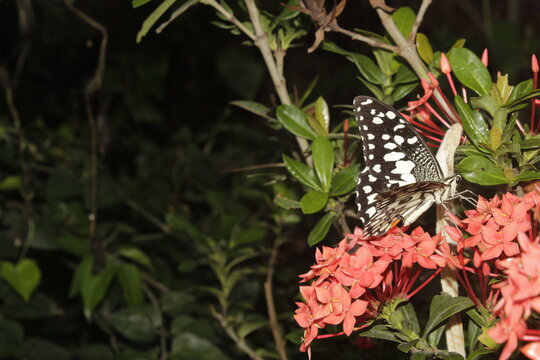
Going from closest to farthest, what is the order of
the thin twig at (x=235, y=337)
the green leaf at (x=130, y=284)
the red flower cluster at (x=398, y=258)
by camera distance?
the red flower cluster at (x=398, y=258)
the thin twig at (x=235, y=337)
the green leaf at (x=130, y=284)

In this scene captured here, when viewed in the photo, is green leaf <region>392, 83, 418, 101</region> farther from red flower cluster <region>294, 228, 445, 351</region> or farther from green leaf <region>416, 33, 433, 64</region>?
red flower cluster <region>294, 228, 445, 351</region>

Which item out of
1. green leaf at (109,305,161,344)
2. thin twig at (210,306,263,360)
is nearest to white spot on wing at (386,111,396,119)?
thin twig at (210,306,263,360)

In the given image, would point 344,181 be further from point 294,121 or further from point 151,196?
point 151,196


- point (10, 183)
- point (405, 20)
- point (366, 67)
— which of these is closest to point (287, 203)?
point (366, 67)

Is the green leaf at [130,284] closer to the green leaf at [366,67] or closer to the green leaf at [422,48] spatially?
the green leaf at [366,67]

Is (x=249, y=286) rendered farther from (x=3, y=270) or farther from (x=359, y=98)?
(x=359, y=98)

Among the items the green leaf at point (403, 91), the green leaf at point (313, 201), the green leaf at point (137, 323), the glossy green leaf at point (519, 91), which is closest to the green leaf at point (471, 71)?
the glossy green leaf at point (519, 91)
